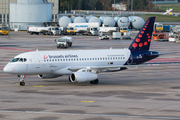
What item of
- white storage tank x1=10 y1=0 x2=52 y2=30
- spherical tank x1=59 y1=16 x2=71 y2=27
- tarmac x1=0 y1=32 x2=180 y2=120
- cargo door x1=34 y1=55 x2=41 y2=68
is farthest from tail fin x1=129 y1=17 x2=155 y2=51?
spherical tank x1=59 y1=16 x2=71 y2=27

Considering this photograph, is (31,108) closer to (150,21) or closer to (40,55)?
(40,55)

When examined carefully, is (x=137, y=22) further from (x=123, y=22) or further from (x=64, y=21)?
(x=64, y=21)

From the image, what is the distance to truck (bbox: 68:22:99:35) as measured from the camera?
137975mm

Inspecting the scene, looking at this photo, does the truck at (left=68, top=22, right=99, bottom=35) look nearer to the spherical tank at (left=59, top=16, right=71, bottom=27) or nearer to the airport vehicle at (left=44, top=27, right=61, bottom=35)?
the spherical tank at (left=59, top=16, right=71, bottom=27)

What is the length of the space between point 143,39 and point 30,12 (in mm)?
115390

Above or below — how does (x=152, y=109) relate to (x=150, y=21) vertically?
below

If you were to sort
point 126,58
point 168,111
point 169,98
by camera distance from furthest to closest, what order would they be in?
point 126,58 < point 169,98 < point 168,111

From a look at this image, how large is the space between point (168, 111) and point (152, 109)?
134 centimetres

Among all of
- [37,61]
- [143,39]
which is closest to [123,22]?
[143,39]

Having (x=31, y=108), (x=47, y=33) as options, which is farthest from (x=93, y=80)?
(x=47, y=33)

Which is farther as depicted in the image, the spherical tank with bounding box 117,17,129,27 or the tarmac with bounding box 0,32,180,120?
the spherical tank with bounding box 117,17,129,27

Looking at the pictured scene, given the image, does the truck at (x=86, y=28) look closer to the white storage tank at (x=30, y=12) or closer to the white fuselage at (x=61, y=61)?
the white storage tank at (x=30, y=12)

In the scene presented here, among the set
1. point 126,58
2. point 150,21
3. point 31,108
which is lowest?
point 31,108

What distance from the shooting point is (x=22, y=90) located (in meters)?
35.9
